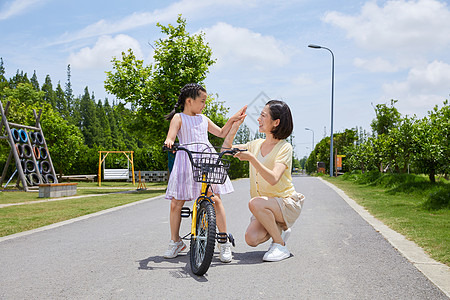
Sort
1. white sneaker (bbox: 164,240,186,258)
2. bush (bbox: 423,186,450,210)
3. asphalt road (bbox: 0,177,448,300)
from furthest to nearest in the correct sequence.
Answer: bush (bbox: 423,186,450,210) < white sneaker (bbox: 164,240,186,258) < asphalt road (bbox: 0,177,448,300)

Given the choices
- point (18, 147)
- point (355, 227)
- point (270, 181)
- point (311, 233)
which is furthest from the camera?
point (18, 147)

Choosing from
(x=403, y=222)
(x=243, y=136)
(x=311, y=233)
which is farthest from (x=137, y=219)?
(x=243, y=136)

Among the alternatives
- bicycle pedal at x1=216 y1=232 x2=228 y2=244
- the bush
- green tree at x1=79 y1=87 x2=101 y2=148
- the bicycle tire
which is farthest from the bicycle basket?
green tree at x1=79 y1=87 x2=101 y2=148

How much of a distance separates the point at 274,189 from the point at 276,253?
69 centimetres

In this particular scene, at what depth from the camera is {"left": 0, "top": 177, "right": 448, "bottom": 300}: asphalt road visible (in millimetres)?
3510

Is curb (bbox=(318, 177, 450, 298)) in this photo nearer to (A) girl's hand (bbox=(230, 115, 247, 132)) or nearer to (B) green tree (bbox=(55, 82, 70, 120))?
(A) girl's hand (bbox=(230, 115, 247, 132))

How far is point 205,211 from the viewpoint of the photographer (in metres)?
4.19

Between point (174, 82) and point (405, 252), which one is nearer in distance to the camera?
point (405, 252)

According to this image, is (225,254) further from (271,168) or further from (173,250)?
(271,168)

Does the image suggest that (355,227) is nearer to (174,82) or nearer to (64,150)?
(174,82)

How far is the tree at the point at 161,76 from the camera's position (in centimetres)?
1883

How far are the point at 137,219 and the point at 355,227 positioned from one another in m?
4.10

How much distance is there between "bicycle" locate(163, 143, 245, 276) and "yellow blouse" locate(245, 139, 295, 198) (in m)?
0.72

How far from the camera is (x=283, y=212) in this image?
4711 mm
